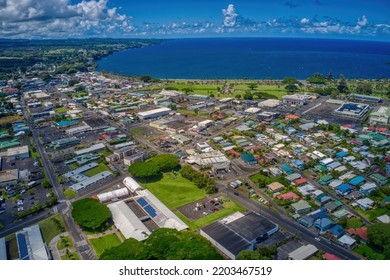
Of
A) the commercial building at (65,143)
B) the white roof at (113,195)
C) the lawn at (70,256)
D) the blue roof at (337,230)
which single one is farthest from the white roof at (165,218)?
the commercial building at (65,143)

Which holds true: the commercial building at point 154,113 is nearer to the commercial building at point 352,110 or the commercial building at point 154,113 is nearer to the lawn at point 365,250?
the commercial building at point 352,110

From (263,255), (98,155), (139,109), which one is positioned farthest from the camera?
(139,109)

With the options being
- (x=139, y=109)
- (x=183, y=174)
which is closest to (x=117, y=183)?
(x=183, y=174)

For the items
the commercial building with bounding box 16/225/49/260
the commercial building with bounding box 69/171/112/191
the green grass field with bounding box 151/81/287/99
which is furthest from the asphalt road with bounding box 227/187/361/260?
the green grass field with bounding box 151/81/287/99

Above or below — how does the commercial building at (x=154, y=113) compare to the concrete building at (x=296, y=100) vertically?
below

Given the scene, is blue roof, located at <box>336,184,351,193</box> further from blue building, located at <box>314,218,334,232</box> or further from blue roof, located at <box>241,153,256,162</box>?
blue roof, located at <box>241,153,256,162</box>

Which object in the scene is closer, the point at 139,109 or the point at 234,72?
the point at 139,109

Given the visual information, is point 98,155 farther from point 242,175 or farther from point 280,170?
point 280,170
